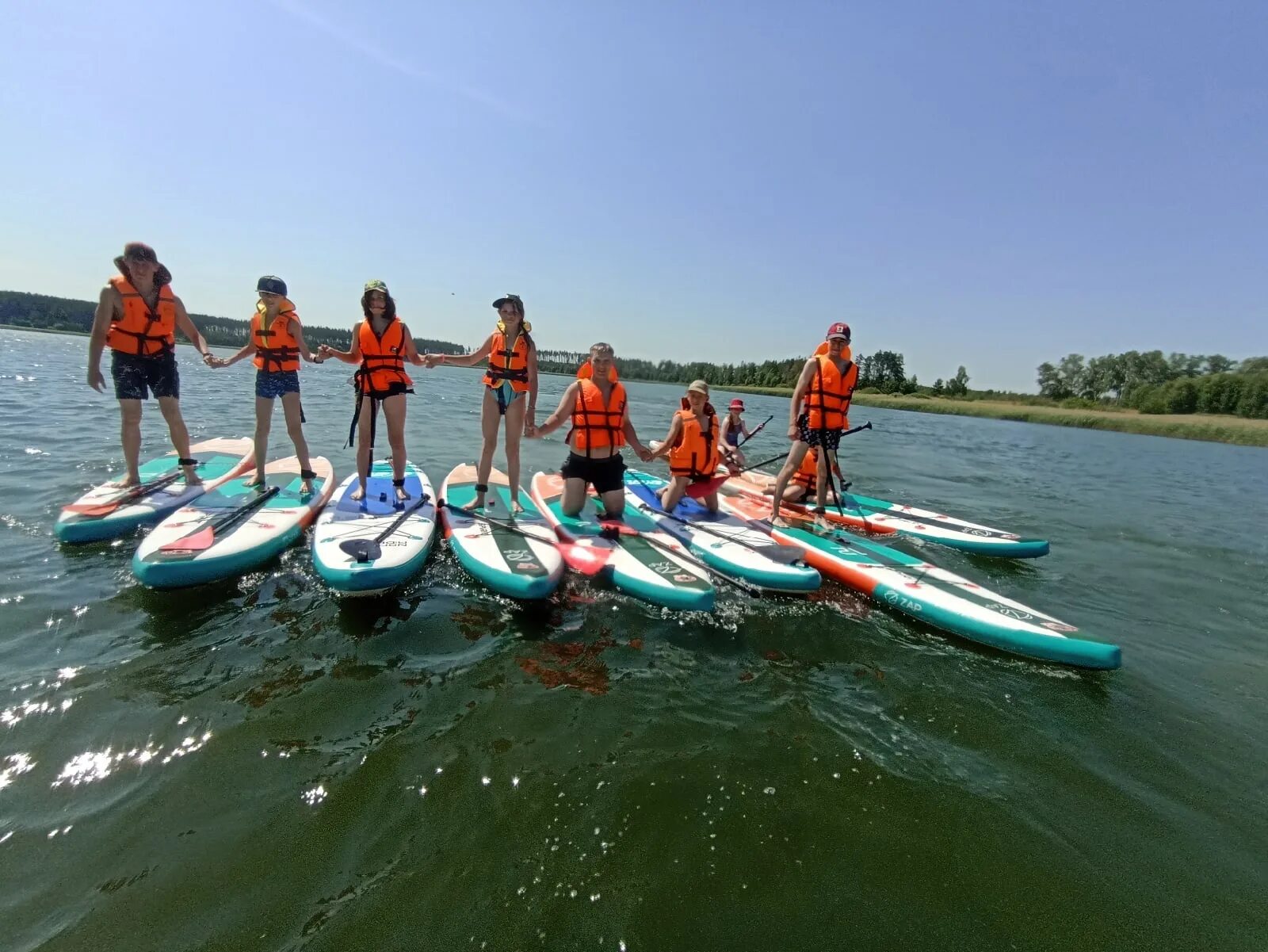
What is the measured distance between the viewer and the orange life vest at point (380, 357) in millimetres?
6453

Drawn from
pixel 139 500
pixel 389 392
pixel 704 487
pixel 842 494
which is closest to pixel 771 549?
pixel 704 487

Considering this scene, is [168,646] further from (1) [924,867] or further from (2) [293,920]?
(1) [924,867]

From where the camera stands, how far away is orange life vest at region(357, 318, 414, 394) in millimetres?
6453

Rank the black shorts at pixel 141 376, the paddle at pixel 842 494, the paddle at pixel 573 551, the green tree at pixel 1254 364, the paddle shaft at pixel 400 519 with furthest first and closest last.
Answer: the green tree at pixel 1254 364
the paddle at pixel 842 494
the black shorts at pixel 141 376
the paddle at pixel 573 551
the paddle shaft at pixel 400 519

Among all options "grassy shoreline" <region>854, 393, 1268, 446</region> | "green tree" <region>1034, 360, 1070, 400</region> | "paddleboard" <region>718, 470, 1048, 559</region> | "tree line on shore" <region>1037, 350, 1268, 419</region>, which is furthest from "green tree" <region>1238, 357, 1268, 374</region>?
"paddleboard" <region>718, 470, 1048, 559</region>

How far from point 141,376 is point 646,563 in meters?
5.95

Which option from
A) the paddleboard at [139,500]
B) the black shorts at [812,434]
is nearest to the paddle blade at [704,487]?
the black shorts at [812,434]

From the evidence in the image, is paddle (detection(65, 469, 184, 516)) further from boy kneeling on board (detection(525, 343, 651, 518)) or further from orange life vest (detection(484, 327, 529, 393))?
boy kneeling on board (detection(525, 343, 651, 518))

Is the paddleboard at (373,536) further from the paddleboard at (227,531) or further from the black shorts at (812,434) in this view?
the black shorts at (812,434)

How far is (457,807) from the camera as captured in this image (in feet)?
9.66

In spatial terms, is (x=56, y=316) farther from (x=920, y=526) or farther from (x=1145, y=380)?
(x=1145, y=380)

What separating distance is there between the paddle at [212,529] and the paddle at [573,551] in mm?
2236

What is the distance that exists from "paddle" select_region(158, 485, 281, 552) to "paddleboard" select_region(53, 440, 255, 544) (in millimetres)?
744

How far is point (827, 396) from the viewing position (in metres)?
7.47
